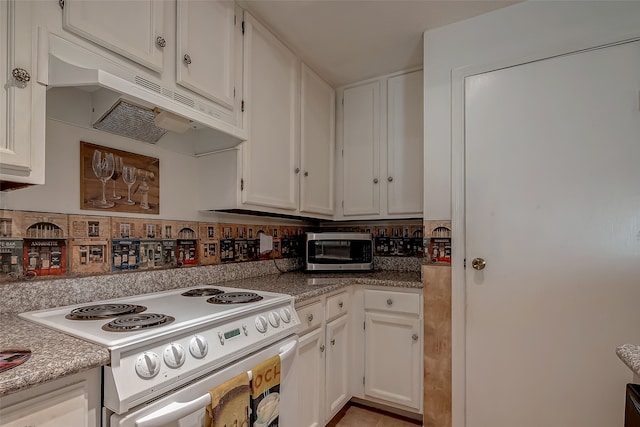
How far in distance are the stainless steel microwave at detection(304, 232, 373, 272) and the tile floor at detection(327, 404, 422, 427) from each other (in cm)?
94

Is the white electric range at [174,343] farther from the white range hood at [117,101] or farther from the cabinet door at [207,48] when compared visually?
the cabinet door at [207,48]

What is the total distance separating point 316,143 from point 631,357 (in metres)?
1.97

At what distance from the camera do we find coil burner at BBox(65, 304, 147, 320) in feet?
3.34

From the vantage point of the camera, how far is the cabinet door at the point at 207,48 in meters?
1.35

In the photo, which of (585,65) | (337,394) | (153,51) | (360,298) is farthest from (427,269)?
(153,51)

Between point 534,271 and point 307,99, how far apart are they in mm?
1730

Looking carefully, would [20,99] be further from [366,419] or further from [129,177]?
[366,419]

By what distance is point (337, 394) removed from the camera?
1.94 m

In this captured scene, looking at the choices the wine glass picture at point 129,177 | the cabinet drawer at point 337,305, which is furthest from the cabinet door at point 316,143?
the wine glass picture at point 129,177

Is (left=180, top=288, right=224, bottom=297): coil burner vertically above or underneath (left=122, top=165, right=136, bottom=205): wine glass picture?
underneath

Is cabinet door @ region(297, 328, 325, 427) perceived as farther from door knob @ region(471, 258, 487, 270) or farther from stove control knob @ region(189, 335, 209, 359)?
door knob @ region(471, 258, 487, 270)

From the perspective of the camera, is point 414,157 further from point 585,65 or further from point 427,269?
point 585,65

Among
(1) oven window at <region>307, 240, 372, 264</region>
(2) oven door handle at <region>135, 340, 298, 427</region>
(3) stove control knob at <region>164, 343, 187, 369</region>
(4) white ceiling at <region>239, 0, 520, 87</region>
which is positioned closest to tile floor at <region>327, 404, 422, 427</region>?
(1) oven window at <region>307, 240, 372, 264</region>

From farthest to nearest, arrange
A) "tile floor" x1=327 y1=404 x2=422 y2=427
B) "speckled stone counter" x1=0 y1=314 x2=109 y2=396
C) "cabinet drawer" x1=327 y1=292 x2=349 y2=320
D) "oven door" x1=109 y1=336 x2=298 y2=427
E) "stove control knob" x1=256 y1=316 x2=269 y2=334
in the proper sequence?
"tile floor" x1=327 y1=404 x2=422 y2=427
"cabinet drawer" x1=327 y1=292 x2=349 y2=320
"stove control knob" x1=256 y1=316 x2=269 y2=334
"oven door" x1=109 y1=336 x2=298 y2=427
"speckled stone counter" x1=0 y1=314 x2=109 y2=396
